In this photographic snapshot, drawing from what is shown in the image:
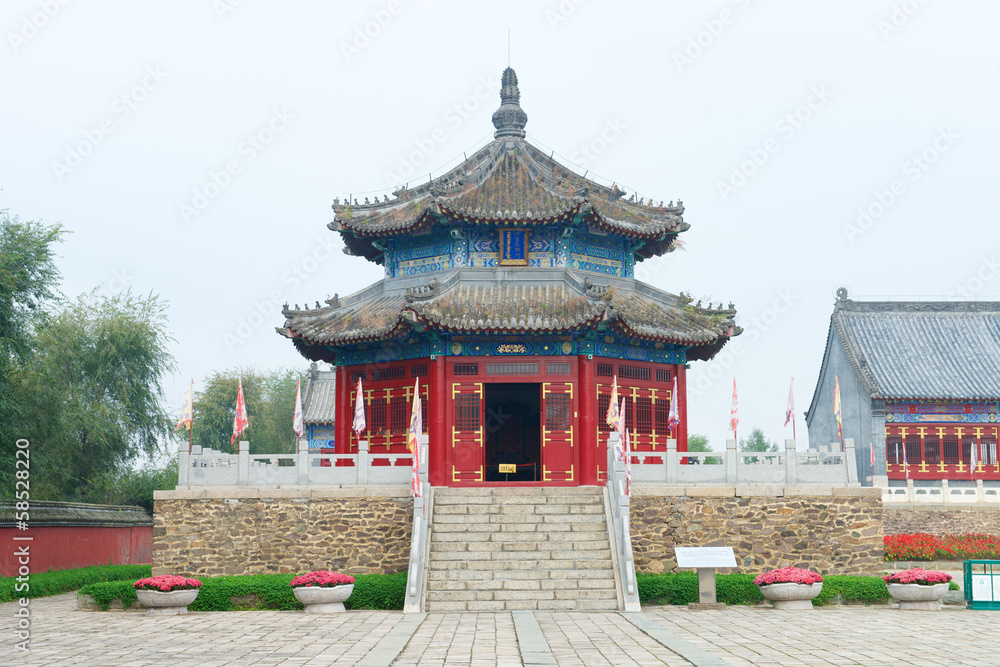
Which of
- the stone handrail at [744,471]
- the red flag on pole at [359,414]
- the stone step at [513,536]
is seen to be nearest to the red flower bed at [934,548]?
the stone handrail at [744,471]

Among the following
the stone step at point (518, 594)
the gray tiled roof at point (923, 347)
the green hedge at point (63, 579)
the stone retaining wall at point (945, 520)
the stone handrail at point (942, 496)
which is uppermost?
the gray tiled roof at point (923, 347)

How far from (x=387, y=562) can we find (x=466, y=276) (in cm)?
795

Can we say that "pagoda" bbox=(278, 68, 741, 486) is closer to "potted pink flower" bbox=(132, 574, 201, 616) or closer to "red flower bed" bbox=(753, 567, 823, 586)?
"red flower bed" bbox=(753, 567, 823, 586)

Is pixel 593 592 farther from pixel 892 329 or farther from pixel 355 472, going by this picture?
pixel 892 329

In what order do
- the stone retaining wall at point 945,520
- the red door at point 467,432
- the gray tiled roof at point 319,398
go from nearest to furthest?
the red door at point 467,432 < the stone retaining wall at point 945,520 < the gray tiled roof at point 319,398

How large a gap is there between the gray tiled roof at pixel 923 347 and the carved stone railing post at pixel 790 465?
21842mm

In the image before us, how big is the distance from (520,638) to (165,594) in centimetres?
814

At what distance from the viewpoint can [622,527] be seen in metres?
22.7

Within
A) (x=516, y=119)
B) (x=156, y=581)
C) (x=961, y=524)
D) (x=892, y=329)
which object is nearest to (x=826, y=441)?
(x=892, y=329)

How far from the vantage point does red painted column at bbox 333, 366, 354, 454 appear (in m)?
28.4

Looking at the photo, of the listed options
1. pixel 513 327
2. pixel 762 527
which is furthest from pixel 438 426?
pixel 762 527

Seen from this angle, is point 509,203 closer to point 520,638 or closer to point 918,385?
point 520,638

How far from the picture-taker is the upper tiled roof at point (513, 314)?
2542 cm

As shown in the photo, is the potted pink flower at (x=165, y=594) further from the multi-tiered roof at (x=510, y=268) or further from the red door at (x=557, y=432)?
the red door at (x=557, y=432)
